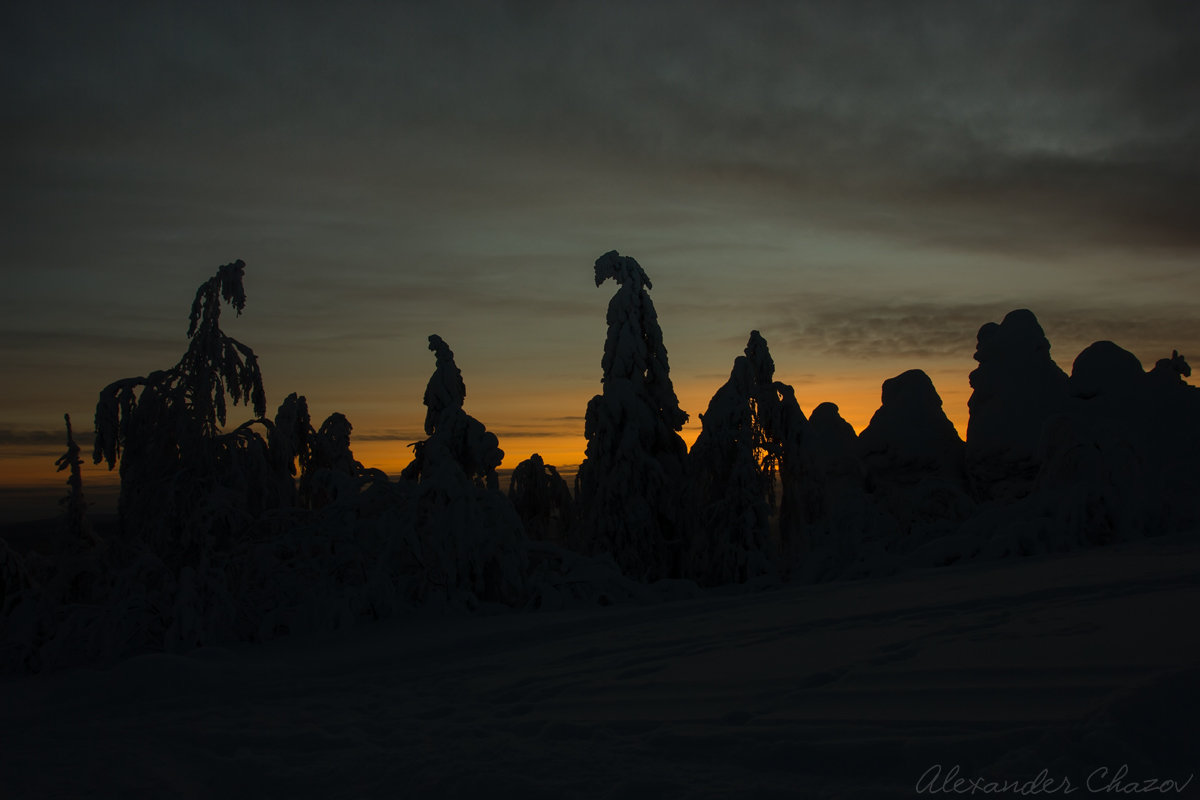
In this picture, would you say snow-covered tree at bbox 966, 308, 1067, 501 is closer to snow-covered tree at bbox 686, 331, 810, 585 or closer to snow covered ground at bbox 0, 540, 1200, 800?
snow-covered tree at bbox 686, 331, 810, 585

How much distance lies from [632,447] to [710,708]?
1566cm

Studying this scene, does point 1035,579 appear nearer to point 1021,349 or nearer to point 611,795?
point 611,795

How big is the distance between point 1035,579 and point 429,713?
5341 millimetres

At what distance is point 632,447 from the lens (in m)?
19.6

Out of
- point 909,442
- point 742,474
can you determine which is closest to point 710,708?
point 742,474

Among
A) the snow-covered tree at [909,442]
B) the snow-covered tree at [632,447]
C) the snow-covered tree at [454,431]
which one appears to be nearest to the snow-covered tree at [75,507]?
the snow-covered tree at [454,431]

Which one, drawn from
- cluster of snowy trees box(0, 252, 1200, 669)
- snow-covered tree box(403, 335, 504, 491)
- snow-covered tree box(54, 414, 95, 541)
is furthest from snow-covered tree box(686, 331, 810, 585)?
snow-covered tree box(54, 414, 95, 541)

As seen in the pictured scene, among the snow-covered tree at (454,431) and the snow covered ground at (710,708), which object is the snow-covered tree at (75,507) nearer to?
the snow-covered tree at (454,431)

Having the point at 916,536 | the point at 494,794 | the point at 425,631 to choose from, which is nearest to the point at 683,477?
the point at 916,536

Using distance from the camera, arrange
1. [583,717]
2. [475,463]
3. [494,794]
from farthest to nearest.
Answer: [475,463]
[583,717]
[494,794]

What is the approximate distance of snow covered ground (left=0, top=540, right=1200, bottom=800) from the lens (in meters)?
2.87

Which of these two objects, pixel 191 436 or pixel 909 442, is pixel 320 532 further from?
pixel 909 442

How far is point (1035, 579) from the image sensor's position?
22.1 ft

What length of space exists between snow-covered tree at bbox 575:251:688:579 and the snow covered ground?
12.1 meters
